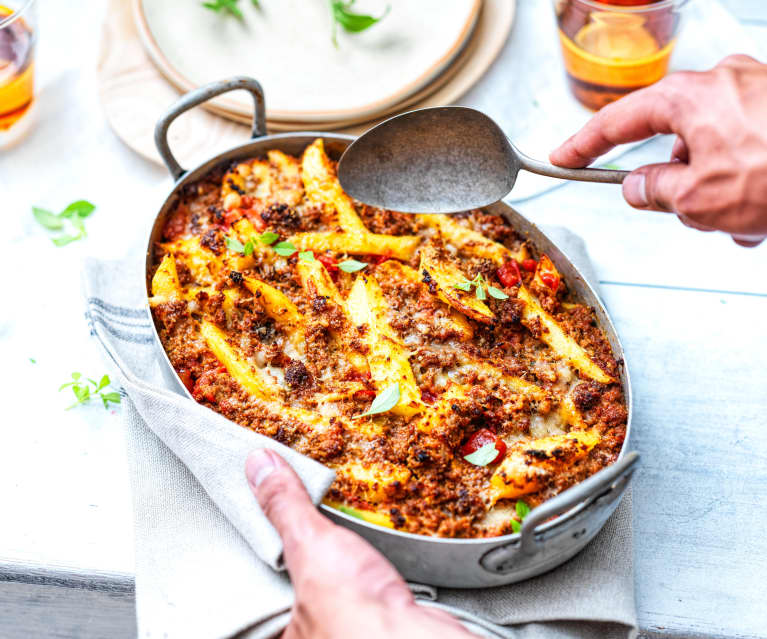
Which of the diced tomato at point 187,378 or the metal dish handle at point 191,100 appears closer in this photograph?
the diced tomato at point 187,378

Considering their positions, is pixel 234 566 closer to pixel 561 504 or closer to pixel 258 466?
pixel 258 466

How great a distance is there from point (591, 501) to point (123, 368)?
1.12 m

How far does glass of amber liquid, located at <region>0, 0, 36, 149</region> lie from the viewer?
8.74ft

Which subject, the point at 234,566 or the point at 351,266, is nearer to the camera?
the point at 234,566

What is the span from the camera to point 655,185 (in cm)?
168

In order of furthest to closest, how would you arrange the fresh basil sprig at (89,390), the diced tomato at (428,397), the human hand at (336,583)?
the fresh basil sprig at (89,390) < the diced tomato at (428,397) < the human hand at (336,583)

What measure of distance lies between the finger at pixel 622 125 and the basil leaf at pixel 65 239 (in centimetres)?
156

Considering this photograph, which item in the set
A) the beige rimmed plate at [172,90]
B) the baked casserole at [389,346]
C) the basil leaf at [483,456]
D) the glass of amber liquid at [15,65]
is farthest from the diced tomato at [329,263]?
the glass of amber liquid at [15,65]

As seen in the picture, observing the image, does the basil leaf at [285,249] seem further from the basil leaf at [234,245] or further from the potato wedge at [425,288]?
the potato wedge at [425,288]

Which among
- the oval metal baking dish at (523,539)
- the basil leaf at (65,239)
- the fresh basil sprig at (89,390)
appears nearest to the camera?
the oval metal baking dish at (523,539)

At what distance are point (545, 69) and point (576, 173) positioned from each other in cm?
129

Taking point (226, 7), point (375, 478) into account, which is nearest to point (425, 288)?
point (375, 478)

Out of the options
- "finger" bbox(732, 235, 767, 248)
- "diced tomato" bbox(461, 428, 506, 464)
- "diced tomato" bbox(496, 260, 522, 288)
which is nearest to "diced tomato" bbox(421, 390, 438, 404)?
"diced tomato" bbox(461, 428, 506, 464)

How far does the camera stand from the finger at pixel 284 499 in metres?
1.56
